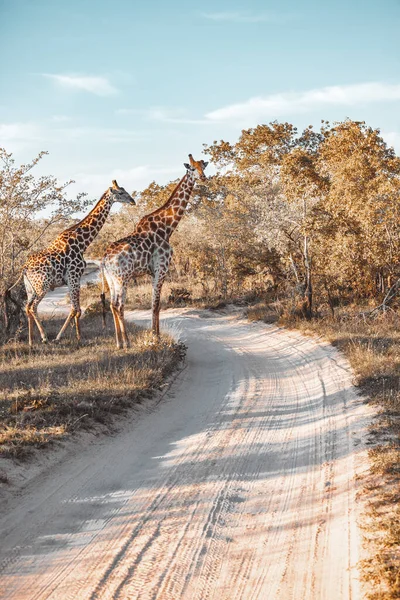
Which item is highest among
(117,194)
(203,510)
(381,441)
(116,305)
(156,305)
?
(117,194)

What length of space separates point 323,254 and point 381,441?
12.6 meters

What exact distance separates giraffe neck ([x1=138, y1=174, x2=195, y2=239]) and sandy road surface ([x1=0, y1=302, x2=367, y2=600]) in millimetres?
6362

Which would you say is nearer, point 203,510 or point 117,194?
point 203,510

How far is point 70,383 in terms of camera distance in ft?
31.1

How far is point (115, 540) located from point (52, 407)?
11.2 feet

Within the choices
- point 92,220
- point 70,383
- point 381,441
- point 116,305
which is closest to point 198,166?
point 92,220

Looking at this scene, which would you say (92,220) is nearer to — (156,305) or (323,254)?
(156,305)

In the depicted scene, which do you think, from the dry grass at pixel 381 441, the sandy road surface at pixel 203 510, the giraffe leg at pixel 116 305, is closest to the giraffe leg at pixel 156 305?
the giraffe leg at pixel 116 305

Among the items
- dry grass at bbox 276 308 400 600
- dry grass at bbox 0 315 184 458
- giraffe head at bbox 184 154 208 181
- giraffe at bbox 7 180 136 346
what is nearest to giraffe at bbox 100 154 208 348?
giraffe head at bbox 184 154 208 181

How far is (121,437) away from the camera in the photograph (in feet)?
26.3

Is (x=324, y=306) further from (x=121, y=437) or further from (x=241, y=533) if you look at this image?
(x=241, y=533)

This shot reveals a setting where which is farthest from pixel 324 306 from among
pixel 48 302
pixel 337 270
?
pixel 48 302

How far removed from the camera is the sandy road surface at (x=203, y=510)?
4.52 meters

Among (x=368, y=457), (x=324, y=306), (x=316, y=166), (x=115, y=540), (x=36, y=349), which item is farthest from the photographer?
(x=324, y=306)
